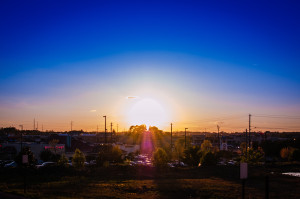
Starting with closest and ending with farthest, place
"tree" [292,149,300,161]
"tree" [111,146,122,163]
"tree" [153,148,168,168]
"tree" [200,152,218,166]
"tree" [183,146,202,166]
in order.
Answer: "tree" [153,148,168,168] → "tree" [111,146,122,163] → "tree" [200,152,218,166] → "tree" [183,146,202,166] → "tree" [292,149,300,161]

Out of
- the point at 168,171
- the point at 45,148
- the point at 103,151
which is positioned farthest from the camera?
the point at 45,148

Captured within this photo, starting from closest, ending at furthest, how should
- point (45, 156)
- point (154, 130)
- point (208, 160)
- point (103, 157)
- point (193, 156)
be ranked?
point (103, 157) < point (208, 160) < point (193, 156) < point (45, 156) < point (154, 130)

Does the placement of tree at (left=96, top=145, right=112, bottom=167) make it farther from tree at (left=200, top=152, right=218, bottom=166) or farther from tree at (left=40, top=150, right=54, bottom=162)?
tree at (left=200, top=152, right=218, bottom=166)

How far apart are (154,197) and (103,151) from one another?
25682 mm

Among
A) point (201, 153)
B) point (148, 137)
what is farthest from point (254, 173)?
point (148, 137)

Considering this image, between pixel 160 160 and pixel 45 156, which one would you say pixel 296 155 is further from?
pixel 45 156

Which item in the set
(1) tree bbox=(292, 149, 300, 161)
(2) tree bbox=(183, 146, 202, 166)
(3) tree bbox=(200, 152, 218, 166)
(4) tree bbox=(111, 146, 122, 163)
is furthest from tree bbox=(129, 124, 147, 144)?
(3) tree bbox=(200, 152, 218, 166)

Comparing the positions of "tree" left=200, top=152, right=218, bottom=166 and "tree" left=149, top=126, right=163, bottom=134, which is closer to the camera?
"tree" left=200, top=152, right=218, bottom=166

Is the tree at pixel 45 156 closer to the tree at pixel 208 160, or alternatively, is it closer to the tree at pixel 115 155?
the tree at pixel 115 155

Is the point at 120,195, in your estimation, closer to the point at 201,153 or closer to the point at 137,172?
the point at 137,172

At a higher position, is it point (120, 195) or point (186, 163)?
point (120, 195)

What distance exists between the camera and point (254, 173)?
36.9 metres

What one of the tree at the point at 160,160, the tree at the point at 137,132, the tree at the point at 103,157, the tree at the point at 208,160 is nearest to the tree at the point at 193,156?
the tree at the point at 208,160

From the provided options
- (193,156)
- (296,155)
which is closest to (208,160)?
(193,156)
